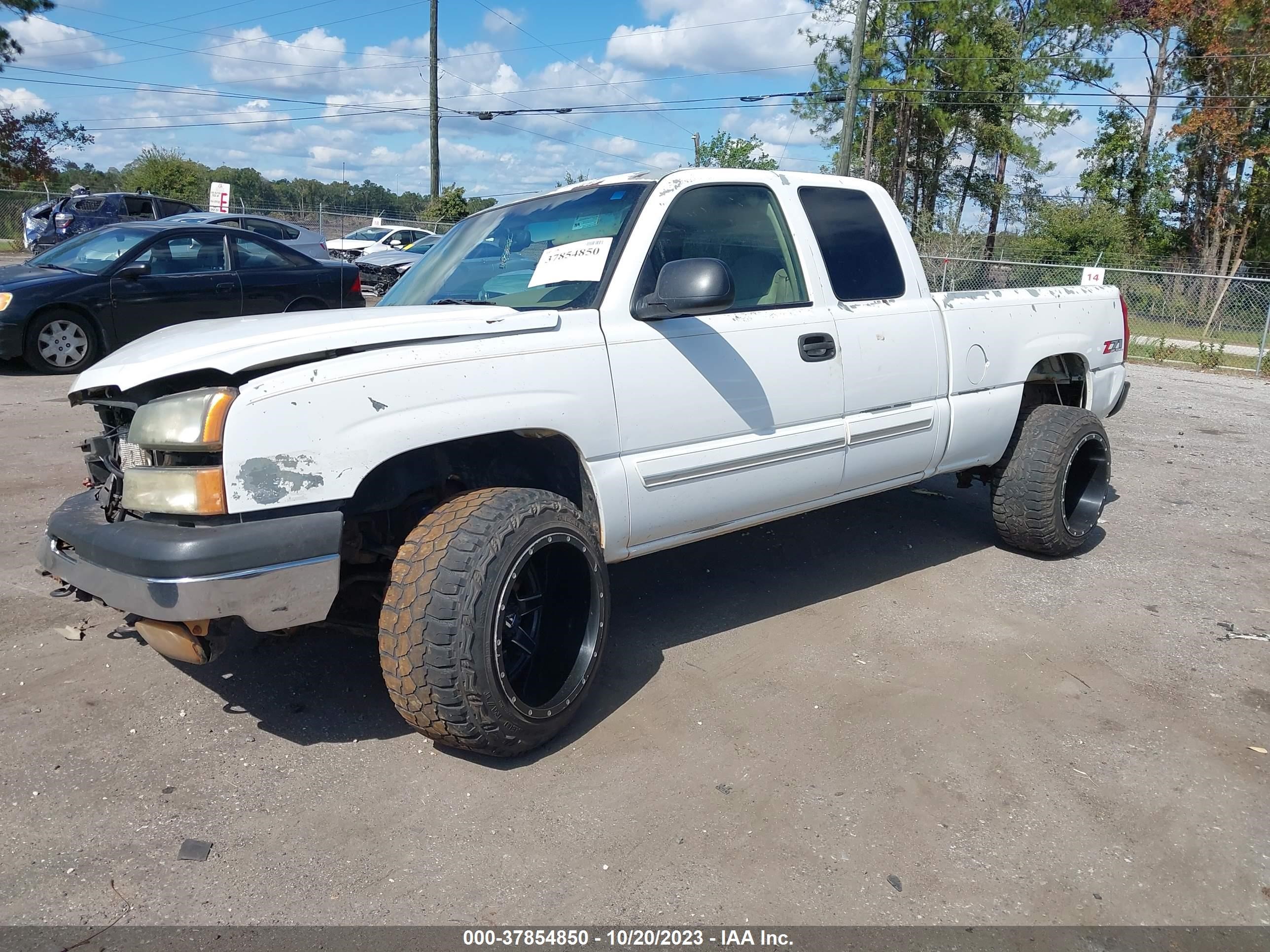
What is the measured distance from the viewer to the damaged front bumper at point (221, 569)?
2.66 meters

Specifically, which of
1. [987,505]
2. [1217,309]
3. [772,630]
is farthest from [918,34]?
[772,630]

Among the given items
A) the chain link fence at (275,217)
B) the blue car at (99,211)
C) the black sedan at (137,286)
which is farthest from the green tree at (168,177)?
the black sedan at (137,286)

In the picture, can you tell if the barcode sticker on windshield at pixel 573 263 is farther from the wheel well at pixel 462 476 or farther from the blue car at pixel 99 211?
the blue car at pixel 99 211

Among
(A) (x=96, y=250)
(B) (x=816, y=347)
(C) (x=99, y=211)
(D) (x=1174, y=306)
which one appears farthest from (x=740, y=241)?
(C) (x=99, y=211)

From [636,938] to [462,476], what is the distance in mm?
1686

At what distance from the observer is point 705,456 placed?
3709 millimetres

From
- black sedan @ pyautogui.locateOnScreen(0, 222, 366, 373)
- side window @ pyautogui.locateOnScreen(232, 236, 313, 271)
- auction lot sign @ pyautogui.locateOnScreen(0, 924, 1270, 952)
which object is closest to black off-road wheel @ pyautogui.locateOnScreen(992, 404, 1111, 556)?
auction lot sign @ pyautogui.locateOnScreen(0, 924, 1270, 952)

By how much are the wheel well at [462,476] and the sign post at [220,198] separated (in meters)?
20.2

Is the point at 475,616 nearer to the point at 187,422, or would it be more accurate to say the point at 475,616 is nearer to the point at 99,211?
the point at 187,422

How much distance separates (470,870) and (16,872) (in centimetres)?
120

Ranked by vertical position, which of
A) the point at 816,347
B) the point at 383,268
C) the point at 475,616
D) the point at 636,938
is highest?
the point at 383,268

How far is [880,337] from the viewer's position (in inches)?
171

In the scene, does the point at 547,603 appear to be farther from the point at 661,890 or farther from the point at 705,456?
the point at 661,890

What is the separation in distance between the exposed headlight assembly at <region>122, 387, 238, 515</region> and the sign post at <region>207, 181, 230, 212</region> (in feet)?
67.2
